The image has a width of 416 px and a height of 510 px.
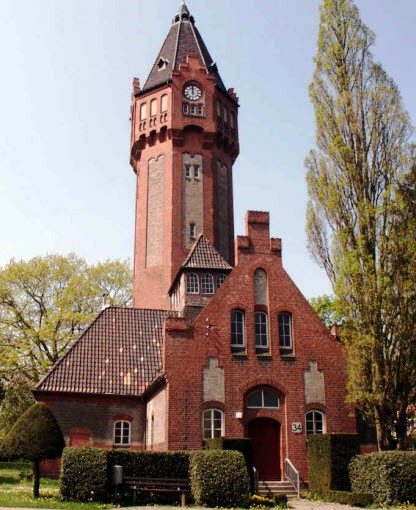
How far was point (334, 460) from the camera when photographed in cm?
2236

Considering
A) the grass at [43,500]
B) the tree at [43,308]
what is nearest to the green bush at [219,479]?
the grass at [43,500]

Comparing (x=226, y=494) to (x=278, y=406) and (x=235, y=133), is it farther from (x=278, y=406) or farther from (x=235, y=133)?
(x=235, y=133)

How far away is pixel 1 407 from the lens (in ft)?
168

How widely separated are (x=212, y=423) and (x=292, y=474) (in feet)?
12.8

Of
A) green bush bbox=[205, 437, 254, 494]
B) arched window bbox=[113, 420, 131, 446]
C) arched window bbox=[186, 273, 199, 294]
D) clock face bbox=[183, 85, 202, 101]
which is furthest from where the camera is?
clock face bbox=[183, 85, 202, 101]

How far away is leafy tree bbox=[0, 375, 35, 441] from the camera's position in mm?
47975

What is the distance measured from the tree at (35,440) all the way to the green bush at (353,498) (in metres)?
9.87

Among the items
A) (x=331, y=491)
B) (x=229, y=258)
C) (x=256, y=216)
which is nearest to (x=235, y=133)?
(x=229, y=258)

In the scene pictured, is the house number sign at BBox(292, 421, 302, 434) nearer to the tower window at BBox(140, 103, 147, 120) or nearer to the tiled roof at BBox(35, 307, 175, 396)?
the tiled roof at BBox(35, 307, 175, 396)

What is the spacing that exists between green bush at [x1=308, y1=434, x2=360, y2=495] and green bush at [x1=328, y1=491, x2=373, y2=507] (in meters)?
0.96

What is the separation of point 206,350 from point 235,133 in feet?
77.6

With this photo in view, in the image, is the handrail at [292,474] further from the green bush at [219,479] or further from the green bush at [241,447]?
the green bush at [219,479]

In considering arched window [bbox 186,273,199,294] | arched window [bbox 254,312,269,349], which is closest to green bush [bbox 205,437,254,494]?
arched window [bbox 254,312,269,349]

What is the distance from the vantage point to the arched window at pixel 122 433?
29578 millimetres
